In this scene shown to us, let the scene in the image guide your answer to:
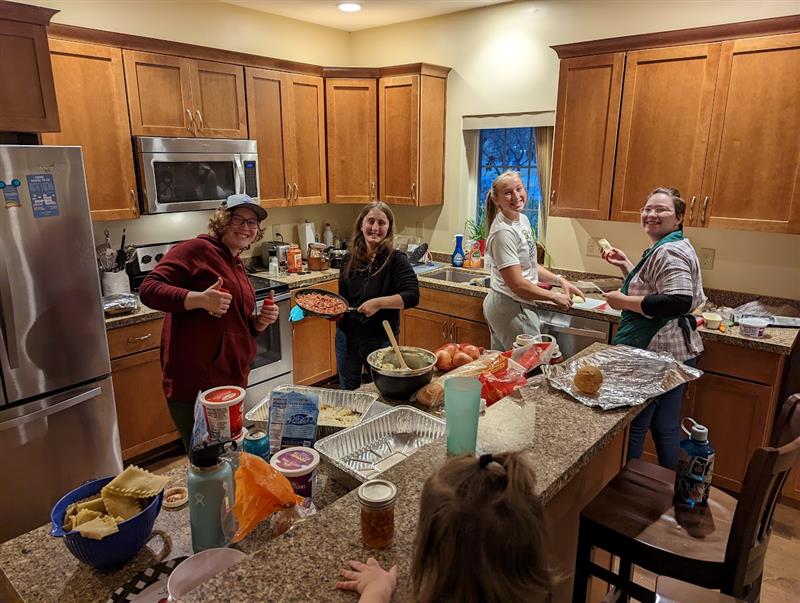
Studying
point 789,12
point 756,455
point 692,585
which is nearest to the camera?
point 756,455

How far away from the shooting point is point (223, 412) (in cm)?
122

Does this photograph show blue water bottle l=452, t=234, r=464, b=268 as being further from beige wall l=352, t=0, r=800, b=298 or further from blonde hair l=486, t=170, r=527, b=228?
blonde hair l=486, t=170, r=527, b=228

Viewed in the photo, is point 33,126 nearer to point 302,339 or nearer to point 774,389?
point 302,339

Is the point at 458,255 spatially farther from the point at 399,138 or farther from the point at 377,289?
the point at 377,289

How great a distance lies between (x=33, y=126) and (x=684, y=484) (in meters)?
2.81

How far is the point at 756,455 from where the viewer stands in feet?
4.02

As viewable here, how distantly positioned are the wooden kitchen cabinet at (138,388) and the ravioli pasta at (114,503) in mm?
1875

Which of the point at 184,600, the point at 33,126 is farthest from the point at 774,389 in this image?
the point at 33,126

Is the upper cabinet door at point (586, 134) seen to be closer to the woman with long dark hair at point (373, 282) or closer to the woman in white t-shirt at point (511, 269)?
the woman in white t-shirt at point (511, 269)

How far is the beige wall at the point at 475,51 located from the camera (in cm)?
299

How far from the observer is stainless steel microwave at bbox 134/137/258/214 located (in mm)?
3076

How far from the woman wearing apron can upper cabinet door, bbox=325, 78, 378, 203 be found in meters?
2.30

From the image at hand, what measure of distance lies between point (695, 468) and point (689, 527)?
165 mm

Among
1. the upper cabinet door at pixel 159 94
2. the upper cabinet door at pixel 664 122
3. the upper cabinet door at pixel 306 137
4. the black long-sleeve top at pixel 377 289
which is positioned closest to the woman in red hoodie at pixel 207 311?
the black long-sleeve top at pixel 377 289
